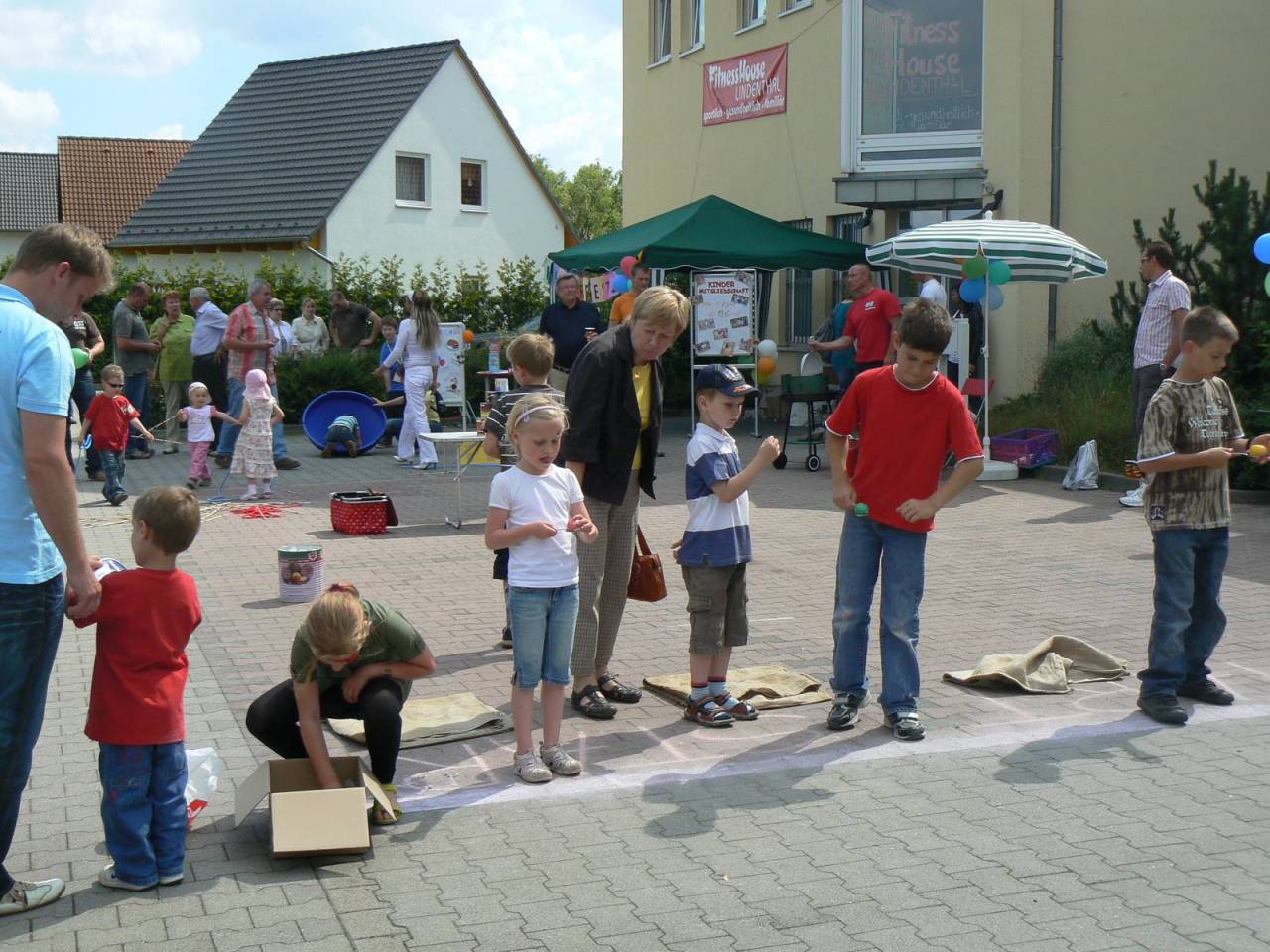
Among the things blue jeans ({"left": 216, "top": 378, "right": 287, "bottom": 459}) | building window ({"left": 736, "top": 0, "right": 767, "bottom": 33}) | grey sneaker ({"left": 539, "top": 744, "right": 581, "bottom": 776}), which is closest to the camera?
grey sneaker ({"left": 539, "top": 744, "right": 581, "bottom": 776})

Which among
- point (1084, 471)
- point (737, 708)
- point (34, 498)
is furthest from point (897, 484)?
point (1084, 471)

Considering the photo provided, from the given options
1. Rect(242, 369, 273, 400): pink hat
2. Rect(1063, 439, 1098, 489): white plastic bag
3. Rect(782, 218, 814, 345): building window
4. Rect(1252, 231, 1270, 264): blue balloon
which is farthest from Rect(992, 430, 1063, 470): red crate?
Rect(782, 218, 814, 345): building window

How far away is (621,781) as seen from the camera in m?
5.51

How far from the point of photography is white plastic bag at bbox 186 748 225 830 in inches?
197

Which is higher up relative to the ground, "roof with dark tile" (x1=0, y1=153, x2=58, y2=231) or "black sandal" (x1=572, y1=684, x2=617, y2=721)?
"roof with dark tile" (x1=0, y1=153, x2=58, y2=231)

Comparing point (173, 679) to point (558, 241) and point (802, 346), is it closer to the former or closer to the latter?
point (802, 346)

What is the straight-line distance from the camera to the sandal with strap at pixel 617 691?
657 centimetres

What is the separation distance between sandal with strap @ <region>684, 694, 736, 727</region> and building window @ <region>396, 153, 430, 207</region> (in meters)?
30.5

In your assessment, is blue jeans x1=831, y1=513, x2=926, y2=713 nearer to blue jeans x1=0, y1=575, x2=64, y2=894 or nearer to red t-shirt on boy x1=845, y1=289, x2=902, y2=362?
blue jeans x1=0, y1=575, x2=64, y2=894

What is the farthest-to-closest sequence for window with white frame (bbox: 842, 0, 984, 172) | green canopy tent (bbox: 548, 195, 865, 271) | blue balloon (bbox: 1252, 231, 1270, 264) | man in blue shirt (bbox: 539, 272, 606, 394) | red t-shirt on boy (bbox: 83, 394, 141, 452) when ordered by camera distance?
1. window with white frame (bbox: 842, 0, 984, 172)
2. green canopy tent (bbox: 548, 195, 865, 271)
3. man in blue shirt (bbox: 539, 272, 606, 394)
4. red t-shirt on boy (bbox: 83, 394, 141, 452)
5. blue balloon (bbox: 1252, 231, 1270, 264)

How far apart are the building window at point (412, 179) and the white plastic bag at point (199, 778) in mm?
31183

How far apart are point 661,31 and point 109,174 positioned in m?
35.3

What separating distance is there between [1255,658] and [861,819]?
3249 millimetres

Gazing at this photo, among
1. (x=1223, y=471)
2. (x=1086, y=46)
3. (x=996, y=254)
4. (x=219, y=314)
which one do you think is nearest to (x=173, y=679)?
(x=1223, y=471)
